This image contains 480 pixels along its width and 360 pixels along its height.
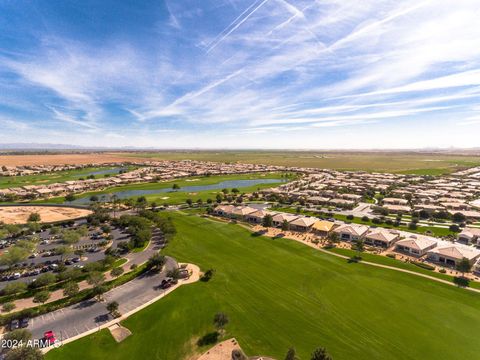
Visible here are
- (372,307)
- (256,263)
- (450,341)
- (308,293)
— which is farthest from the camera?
(256,263)

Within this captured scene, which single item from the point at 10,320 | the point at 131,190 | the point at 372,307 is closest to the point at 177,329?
the point at 10,320

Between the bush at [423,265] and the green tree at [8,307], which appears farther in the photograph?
the bush at [423,265]

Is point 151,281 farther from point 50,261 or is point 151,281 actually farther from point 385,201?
point 385,201

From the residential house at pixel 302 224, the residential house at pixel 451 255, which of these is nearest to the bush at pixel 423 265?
the residential house at pixel 451 255

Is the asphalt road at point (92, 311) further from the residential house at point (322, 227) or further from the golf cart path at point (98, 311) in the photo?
the residential house at point (322, 227)

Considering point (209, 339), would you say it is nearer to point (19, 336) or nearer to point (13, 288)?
point (19, 336)
